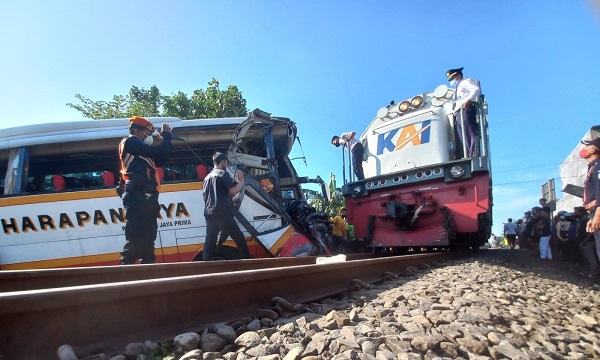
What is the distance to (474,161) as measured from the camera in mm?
4645

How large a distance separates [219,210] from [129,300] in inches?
108

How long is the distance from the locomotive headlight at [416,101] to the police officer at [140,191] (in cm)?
450

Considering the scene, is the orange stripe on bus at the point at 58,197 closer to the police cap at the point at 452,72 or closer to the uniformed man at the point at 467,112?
the uniformed man at the point at 467,112

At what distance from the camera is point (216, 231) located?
4.20 m

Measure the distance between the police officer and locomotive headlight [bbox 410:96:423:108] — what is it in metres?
4.50

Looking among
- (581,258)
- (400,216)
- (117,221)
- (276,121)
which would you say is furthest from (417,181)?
(117,221)

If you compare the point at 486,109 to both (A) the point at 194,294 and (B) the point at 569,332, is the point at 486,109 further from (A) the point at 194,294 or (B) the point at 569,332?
(A) the point at 194,294

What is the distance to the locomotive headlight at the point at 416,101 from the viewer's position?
19.3 ft

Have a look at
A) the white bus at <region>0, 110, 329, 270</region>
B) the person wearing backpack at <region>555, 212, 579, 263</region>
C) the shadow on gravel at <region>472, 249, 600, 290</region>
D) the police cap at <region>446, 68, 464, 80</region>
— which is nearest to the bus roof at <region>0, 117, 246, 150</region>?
the white bus at <region>0, 110, 329, 270</region>

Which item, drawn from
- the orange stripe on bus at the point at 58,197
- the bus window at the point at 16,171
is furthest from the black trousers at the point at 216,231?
the bus window at the point at 16,171

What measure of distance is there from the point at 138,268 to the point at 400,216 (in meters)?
3.98

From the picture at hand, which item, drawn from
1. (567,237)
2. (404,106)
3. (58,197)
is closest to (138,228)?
(58,197)

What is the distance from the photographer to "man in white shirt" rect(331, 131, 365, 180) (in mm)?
6582

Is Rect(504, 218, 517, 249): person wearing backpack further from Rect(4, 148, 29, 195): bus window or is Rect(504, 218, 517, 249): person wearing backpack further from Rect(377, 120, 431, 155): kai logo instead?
Rect(4, 148, 29, 195): bus window
